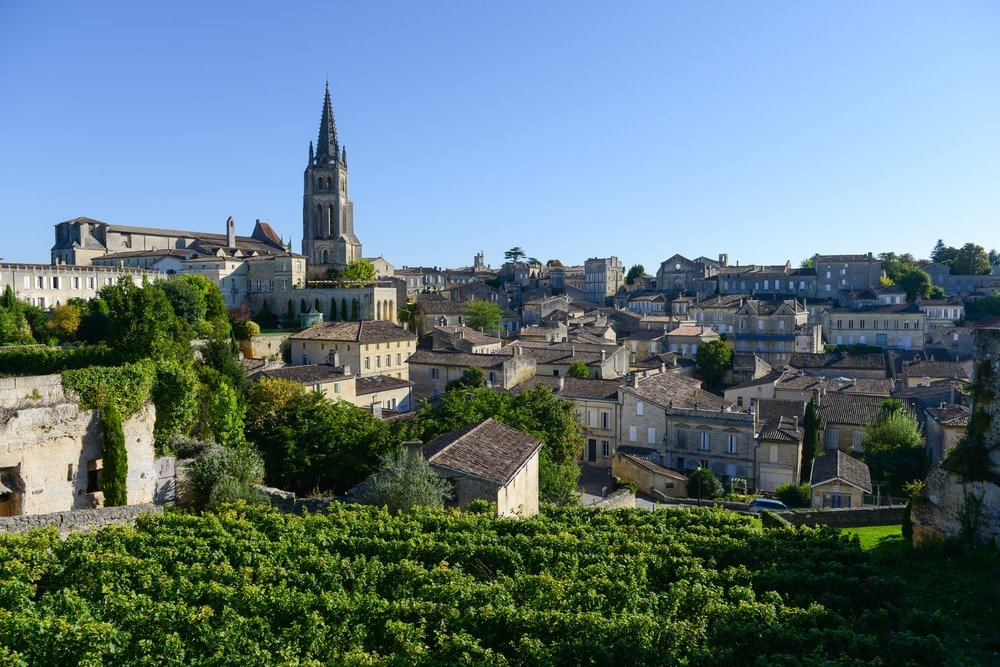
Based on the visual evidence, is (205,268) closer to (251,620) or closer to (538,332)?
(538,332)

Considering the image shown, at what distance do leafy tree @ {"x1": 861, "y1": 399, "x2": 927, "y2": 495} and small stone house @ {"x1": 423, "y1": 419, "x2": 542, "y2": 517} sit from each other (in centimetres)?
2038

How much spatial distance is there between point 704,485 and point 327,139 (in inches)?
2540

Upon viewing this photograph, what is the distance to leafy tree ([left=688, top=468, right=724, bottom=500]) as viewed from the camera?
107 ft

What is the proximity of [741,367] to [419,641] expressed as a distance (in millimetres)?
48727

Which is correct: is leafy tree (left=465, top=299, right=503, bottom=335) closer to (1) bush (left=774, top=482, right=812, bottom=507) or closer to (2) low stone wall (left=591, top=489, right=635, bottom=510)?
(1) bush (left=774, top=482, right=812, bottom=507)

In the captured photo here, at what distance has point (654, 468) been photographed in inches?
1346

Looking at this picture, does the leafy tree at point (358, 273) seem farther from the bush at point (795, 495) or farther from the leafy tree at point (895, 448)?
the bush at point (795, 495)

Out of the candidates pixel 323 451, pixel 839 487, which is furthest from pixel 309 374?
pixel 839 487

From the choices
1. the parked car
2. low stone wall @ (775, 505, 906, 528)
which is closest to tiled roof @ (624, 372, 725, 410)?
the parked car

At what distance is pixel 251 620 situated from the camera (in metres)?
10.8

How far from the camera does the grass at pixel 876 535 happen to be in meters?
18.9

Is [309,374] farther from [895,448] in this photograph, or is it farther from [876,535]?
[895,448]

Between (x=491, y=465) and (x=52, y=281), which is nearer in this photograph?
(x=491, y=465)

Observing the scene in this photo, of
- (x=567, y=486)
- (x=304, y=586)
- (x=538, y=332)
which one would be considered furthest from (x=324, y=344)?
(x=304, y=586)
